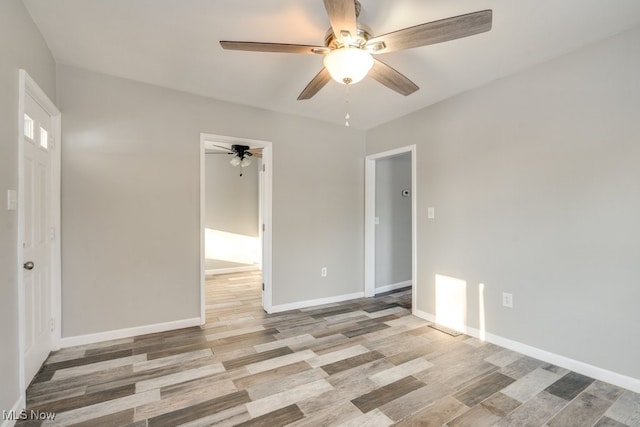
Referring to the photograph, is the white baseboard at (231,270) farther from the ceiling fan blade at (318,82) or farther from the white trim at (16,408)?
the ceiling fan blade at (318,82)

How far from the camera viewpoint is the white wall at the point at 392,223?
461 centimetres

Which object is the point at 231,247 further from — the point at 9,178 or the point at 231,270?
the point at 9,178

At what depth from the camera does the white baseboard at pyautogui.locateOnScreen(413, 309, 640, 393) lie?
212 cm

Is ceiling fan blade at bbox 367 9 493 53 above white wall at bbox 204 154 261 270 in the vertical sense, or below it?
above

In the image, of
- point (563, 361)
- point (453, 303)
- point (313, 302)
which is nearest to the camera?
point (563, 361)

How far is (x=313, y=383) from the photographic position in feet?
7.23

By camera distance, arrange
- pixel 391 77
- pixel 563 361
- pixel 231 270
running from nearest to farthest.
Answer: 1. pixel 391 77
2. pixel 563 361
3. pixel 231 270

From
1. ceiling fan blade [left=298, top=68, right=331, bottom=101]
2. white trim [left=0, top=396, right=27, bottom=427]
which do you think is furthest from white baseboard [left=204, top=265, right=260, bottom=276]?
ceiling fan blade [left=298, top=68, right=331, bottom=101]

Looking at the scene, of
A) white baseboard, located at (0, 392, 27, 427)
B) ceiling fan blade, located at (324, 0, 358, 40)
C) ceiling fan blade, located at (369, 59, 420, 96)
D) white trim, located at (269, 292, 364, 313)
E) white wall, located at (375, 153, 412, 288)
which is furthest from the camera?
white wall, located at (375, 153, 412, 288)

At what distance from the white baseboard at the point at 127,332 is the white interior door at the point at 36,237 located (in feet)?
0.55

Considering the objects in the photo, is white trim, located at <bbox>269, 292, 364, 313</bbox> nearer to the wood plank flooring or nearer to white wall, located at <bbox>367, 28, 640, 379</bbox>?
the wood plank flooring

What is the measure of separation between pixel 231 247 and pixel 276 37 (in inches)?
190

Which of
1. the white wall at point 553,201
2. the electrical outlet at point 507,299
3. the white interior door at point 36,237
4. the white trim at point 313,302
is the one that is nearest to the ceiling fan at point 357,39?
the white wall at point 553,201

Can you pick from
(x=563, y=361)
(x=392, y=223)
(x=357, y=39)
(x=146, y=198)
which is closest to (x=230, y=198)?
(x=146, y=198)
